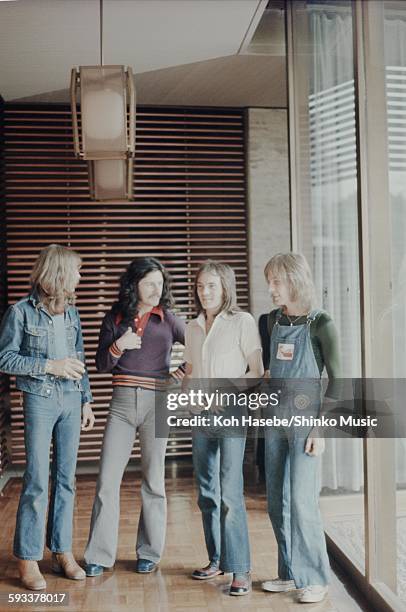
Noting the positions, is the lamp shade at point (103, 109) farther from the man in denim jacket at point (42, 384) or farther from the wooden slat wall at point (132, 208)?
the wooden slat wall at point (132, 208)

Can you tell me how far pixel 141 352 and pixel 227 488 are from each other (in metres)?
0.64

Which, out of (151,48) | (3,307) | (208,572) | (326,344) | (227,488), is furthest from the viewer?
(3,307)

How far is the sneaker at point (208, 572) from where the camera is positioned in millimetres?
2711

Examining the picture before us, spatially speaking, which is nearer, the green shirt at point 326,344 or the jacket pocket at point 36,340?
the green shirt at point 326,344

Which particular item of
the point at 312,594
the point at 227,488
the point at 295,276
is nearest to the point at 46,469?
the point at 227,488

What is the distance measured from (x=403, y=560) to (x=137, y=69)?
2.92 meters

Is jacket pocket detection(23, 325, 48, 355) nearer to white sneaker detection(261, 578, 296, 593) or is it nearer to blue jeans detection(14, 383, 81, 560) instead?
blue jeans detection(14, 383, 81, 560)

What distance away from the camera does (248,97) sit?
4465 mm

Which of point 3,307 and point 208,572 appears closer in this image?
point 208,572

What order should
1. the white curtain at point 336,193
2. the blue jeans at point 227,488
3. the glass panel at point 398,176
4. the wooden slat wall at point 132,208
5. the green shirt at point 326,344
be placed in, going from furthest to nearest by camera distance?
the wooden slat wall at point 132,208
the white curtain at point 336,193
the blue jeans at point 227,488
the green shirt at point 326,344
the glass panel at point 398,176

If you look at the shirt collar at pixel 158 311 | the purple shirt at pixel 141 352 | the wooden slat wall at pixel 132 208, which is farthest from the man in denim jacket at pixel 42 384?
the wooden slat wall at pixel 132 208

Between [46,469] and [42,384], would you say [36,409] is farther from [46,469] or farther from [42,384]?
[46,469]

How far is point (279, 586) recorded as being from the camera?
2600 millimetres

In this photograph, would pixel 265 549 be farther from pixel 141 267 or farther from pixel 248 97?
pixel 248 97
